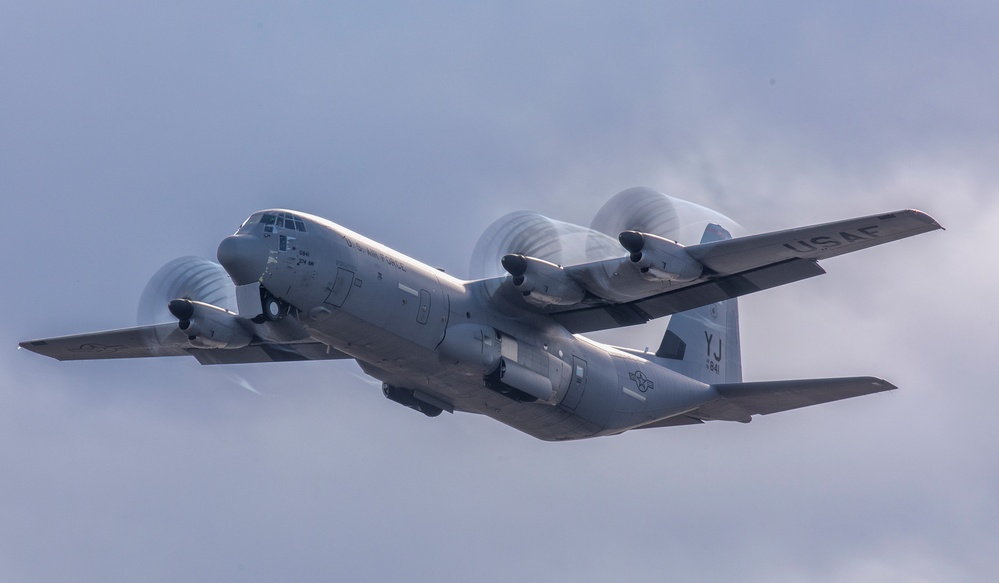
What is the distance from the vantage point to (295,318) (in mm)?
28297

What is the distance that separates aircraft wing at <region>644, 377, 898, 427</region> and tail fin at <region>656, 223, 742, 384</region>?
1496 mm

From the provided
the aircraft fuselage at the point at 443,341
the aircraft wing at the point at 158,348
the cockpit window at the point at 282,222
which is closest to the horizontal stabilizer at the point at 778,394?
the aircraft fuselage at the point at 443,341

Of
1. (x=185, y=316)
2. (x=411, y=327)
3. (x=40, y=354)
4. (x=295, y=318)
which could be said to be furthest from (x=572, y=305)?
(x=40, y=354)

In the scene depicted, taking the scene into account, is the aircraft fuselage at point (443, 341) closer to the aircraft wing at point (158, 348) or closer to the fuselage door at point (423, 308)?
the fuselage door at point (423, 308)

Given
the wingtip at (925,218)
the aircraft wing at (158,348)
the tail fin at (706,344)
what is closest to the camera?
Answer: the wingtip at (925,218)

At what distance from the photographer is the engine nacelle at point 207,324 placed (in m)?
30.8

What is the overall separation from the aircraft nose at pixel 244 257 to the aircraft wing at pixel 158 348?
221 inches

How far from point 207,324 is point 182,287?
3.87 feet

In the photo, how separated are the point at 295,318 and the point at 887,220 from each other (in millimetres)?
12299

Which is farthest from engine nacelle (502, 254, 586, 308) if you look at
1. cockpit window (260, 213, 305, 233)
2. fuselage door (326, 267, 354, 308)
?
cockpit window (260, 213, 305, 233)

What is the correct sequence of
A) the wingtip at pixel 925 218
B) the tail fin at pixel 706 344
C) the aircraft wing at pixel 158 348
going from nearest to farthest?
1. the wingtip at pixel 925 218
2. the aircraft wing at pixel 158 348
3. the tail fin at pixel 706 344

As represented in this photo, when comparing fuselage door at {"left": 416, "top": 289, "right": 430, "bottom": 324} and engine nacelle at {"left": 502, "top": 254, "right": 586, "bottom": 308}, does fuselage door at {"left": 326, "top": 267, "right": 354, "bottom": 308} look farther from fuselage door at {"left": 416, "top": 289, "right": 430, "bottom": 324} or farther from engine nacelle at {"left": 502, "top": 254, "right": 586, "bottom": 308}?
engine nacelle at {"left": 502, "top": 254, "right": 586, "bottom": 308}

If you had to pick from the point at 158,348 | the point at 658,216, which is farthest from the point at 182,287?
the point at 658,216

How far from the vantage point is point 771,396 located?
1280 inches
